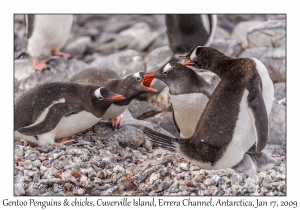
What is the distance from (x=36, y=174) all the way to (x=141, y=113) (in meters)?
2.34

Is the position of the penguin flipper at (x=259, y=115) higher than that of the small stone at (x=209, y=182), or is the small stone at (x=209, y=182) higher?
the penguin flipper at (x=259, y=115)

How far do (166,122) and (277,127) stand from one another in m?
1.13

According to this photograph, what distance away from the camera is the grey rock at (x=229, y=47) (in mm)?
7602

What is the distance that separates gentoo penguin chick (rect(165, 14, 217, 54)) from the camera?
24.1 ft

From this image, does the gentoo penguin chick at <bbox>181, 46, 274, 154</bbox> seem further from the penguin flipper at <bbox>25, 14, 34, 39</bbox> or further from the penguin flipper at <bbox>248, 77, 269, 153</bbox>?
the penguin flipper at <bbox>25, 14, 34, 39</bbox>

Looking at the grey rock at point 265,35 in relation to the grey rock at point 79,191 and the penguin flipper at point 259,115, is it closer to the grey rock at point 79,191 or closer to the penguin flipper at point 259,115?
the penguin flipper at point 259,115

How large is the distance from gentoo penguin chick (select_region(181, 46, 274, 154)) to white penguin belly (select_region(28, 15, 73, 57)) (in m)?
2.91

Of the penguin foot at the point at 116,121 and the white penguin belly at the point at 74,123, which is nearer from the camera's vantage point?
the white penguin belly at the point at 74,123

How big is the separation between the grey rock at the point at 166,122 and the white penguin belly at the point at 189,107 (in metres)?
1.26

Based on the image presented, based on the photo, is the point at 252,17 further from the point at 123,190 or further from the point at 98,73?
the point at 123,190

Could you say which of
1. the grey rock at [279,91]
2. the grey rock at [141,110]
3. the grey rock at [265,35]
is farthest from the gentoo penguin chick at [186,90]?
the grey rock at [265,35]

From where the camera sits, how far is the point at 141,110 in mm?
6062

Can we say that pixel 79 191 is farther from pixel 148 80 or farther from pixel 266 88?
pixel 266 88

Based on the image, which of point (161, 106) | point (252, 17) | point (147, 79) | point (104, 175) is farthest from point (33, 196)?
point (252, 17)
